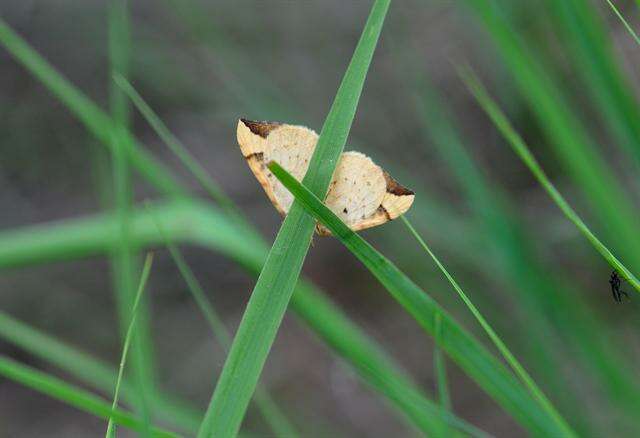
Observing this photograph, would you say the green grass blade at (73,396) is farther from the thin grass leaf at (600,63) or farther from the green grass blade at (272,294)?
the thin grass leaf at (600,63)

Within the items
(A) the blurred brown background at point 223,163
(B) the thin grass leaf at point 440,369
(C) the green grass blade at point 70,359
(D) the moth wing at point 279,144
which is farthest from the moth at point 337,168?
(A) the blurred brown background at point 223,163

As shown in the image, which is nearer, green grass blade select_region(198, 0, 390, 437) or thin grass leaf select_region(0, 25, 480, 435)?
green grass blade select_region(198, 0, 390, 437)

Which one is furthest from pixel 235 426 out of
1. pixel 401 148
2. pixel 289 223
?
pixel 401 148

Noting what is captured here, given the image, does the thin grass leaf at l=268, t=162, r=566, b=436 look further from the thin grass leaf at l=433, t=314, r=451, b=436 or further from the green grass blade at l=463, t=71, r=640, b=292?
the green grass blade at l=463, t=71, r=640, b=292

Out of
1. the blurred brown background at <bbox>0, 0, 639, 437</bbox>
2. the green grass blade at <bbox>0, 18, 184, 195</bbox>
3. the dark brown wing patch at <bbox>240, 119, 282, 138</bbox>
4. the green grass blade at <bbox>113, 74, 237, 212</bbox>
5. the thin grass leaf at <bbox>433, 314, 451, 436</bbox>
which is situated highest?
the blurred brown background at <bbox>0, 0, 639, 437</bbox>

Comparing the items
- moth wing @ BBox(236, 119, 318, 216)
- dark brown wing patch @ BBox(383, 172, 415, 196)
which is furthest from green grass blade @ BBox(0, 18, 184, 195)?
dark brown wing patch @ BBox(383, 172, 415, 196)

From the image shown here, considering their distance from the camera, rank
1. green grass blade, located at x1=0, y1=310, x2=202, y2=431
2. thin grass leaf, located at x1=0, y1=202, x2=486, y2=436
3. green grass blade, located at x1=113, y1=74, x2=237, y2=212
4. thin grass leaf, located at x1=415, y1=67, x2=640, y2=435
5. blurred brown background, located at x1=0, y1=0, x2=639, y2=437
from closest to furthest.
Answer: green grass blade, located at x1=113, y1=74, x2=237, y2=212
thin grass leaf, located at x1=0, y1=202, x2=486, y2=436
green grass blade, located at x1=0, y1=310, x2=202, y2=431
thin grass leaf, located at x1=415, y1=67, x2=640, y2=435
blurred brown background, located at x1=0, y1=0, x2=639, y2=437
